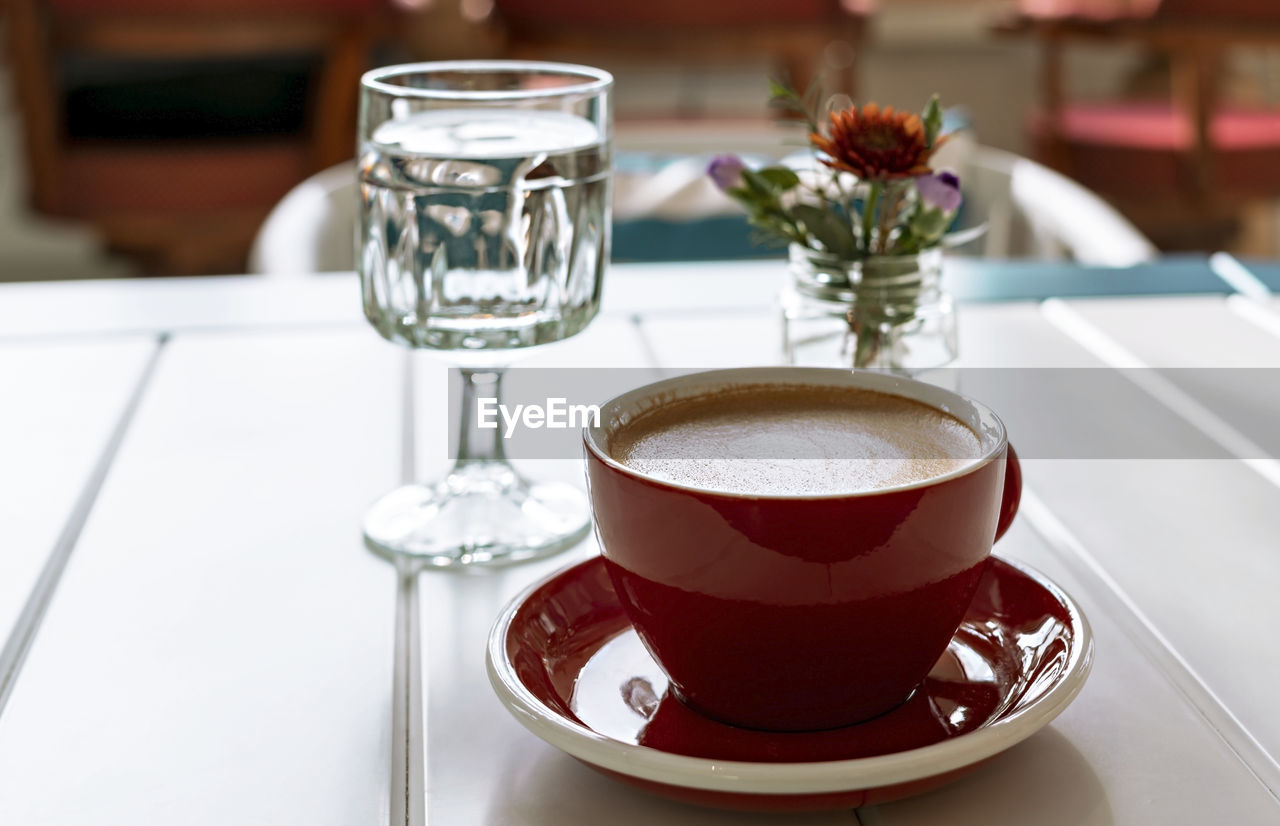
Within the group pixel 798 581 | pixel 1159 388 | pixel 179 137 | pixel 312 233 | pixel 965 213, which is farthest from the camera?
pixel 179 137

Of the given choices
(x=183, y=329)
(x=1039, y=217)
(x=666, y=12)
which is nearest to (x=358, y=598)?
(x=183, y=329)

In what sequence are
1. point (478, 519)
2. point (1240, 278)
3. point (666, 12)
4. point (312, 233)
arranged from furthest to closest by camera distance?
1. point (666, 12)
2. point (312, 233)
3. point (1240, 278)
4. point (478, 519)

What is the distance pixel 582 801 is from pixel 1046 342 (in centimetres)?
50

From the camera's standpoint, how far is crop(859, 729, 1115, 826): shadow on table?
1.17 ft

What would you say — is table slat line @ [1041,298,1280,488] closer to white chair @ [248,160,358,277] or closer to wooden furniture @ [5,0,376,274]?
white chair @ [248,160,358,277]

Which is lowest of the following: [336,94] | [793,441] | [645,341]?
[336,94]

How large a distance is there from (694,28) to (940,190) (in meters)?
1.62

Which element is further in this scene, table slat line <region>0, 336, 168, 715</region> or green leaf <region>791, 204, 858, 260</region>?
green leaf <region>791, 204, 858, 260</region>

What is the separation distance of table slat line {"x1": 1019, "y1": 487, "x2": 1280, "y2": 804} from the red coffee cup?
0.09 meters

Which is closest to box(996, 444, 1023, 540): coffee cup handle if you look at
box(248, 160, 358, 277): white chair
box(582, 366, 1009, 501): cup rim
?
box(582, 366, 1009, 501): cup rim

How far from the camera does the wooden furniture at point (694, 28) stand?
2082 millimetres

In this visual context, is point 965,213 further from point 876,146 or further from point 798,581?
point 798,581

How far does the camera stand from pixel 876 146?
0.55 metres

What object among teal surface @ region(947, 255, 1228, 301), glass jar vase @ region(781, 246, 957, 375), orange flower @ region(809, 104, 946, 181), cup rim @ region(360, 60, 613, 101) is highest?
cup rim @ region(360, 60, 613, 101)
